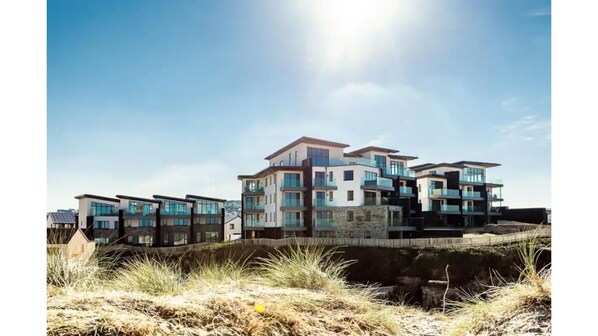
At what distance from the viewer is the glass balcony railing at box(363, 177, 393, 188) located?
13248mm

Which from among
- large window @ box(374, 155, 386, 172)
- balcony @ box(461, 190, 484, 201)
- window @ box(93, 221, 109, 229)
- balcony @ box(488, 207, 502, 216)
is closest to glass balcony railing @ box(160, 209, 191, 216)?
window @ box(93, 221, 109, 229)

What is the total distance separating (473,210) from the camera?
15008 mm

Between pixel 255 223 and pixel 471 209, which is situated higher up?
pixel 471 209

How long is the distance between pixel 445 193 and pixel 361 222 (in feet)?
14.4

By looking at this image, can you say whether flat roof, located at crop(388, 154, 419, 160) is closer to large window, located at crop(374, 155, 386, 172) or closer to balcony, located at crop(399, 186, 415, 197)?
large window, located at crop(374, 155, 386, 172)

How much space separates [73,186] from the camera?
247 cm

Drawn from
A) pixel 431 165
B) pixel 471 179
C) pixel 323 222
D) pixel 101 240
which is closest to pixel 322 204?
pixel 323 222

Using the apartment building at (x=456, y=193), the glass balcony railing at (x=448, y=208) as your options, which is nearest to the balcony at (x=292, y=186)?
the apartment building at (x=456, y=193)

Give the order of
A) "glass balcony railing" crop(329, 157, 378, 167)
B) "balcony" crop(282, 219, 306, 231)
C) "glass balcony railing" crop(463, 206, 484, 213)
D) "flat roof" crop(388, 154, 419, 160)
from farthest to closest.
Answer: "glass balcony railing" crop(463, 206, 484, 213)
"flat roof" crop(388, 154, 419, 160)
"glass balcony railing" crop(329, 157, 378, 167)
"balcony" crop(282, 219, 306, 231)

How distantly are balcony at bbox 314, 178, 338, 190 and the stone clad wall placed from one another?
2.28 feet

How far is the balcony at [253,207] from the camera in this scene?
45.1 feet

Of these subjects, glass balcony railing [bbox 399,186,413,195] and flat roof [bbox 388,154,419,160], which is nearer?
glass balcony railing [bbox 399,186,413,195]

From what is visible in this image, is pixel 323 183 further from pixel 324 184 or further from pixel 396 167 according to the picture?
pixel 396 167

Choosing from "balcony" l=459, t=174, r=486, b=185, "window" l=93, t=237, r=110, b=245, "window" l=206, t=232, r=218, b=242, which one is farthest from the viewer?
"balcony" l=459, t=174, r=486, b=185
